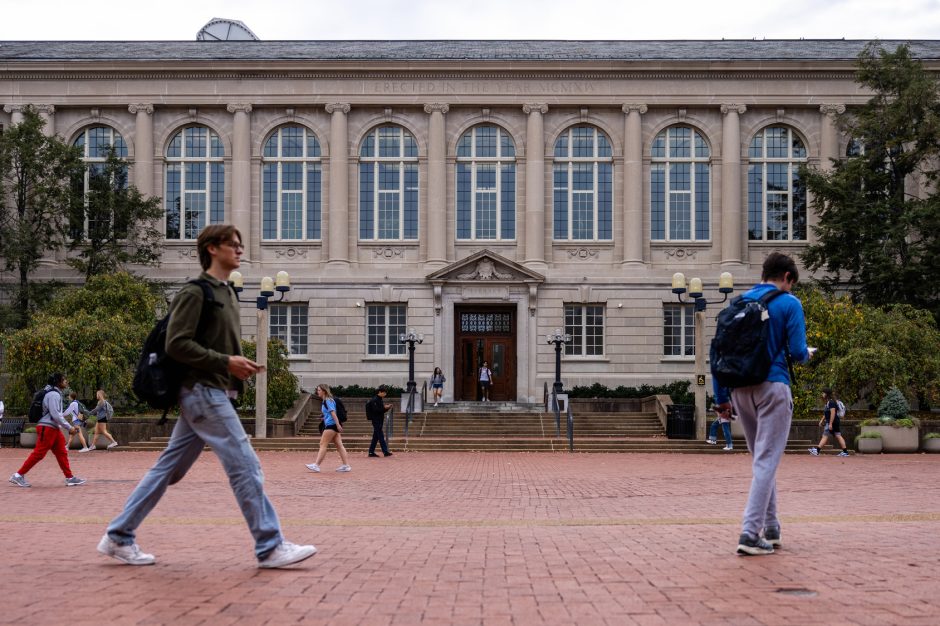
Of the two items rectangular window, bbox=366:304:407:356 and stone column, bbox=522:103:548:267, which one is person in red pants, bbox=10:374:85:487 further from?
stone column, bbox=522:103:548:267

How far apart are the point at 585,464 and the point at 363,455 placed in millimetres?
5713

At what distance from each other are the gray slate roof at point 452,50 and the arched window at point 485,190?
3633 millimetres

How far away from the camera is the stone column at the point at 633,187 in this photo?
43188 mm

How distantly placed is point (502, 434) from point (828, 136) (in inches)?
749

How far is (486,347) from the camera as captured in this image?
43750 millimetres

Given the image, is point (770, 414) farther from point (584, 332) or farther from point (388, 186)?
point (388, 186)

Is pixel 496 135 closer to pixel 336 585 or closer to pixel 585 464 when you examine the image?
pixel 585 464

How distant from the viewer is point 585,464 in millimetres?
23578

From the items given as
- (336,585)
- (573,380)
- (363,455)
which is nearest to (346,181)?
(573,380)

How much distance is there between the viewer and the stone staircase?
2939 centimetres

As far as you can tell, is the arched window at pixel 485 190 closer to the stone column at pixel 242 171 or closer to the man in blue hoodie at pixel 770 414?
the stone column at pixel 242 171

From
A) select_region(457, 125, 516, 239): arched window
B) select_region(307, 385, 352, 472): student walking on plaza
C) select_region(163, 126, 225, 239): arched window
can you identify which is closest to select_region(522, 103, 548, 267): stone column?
select_region(457, 125, 516, 239): arched window

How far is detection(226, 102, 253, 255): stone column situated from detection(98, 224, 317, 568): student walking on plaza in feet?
122

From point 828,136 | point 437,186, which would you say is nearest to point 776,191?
point 828,136
